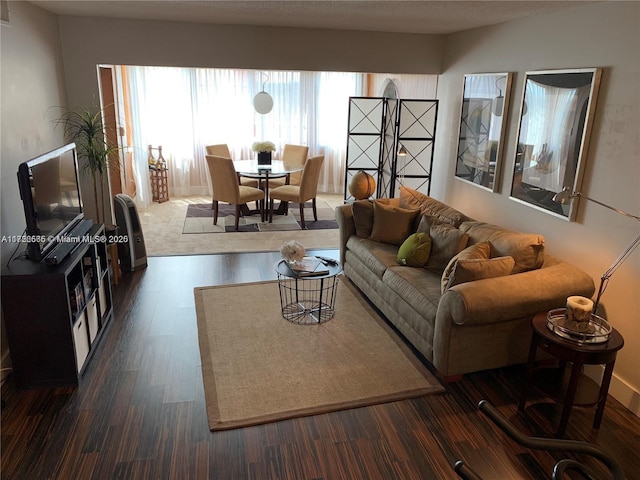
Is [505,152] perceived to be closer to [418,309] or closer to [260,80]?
[418,309]

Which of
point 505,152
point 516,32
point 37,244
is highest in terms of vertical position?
point 516,32

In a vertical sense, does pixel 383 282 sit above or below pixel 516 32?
below

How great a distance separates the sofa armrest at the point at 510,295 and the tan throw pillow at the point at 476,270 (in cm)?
7

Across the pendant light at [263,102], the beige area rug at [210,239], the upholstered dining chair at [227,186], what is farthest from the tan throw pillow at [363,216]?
the pendant light at [263,102]

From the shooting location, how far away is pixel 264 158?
22.7 feet

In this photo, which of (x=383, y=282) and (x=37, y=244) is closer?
(x=37, y=244)

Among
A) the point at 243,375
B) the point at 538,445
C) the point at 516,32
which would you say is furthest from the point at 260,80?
the point at 538,445

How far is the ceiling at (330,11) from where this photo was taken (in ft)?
11.1

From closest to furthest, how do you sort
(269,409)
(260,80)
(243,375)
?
(269,409) < (243,375) < (260,80)

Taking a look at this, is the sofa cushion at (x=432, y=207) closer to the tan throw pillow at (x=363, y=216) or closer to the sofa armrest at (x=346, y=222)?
the tan throw pillow at (x=363, y=216)

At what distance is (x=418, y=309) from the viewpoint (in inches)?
130

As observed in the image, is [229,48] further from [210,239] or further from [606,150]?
[606,150]

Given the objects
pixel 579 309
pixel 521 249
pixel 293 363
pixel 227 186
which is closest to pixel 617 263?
pixel 579 309

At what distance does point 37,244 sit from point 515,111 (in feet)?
11.9
